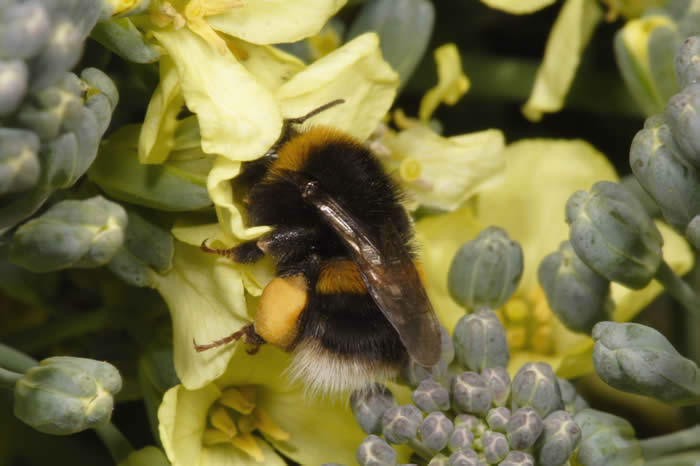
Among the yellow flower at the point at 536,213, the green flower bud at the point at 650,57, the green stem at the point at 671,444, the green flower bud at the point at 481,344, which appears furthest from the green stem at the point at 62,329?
the green flower bud at the point at 650,57

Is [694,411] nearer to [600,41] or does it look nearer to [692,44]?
[692,44]

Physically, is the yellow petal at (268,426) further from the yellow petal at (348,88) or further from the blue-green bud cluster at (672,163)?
the blue-green bud cluster at (672,163)

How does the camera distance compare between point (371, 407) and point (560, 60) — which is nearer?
point (371, 407)

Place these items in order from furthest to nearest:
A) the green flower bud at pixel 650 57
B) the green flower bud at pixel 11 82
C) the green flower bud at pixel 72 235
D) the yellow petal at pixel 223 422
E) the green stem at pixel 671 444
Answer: the green flower bud at pixel 650 57 → the yellow petal at pixel 223 422 → the green stem at pixel 671 444 → the green flower bud at pixel 72 235 → the green flower bud at pixel 11 82

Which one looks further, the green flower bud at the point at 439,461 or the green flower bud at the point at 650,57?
the green flower bud at the point at 650,57

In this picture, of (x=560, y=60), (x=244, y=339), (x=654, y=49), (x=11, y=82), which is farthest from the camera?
(x=560, y=60)

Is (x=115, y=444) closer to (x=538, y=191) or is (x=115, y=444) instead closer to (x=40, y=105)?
(x=40, y=105)

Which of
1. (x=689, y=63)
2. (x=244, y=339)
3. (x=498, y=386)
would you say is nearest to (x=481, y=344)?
(x=498, y=386)
